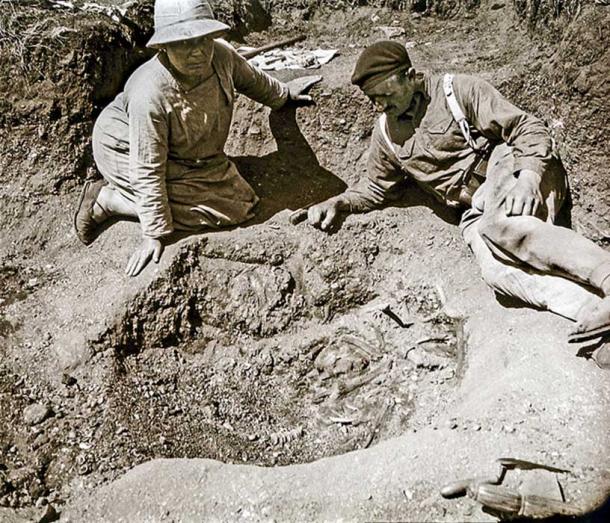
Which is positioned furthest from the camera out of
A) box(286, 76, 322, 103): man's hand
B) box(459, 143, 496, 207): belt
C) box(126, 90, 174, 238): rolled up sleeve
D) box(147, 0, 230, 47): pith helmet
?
box(286, 76, 322, 103): man's hand

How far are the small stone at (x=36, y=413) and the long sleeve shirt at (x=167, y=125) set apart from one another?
1.16 metres

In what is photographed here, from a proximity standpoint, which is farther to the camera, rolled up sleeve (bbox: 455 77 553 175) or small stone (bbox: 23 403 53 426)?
rolled up sleeve (bbox: 455 77 553 175)

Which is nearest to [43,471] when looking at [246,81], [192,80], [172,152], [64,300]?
[64,300]

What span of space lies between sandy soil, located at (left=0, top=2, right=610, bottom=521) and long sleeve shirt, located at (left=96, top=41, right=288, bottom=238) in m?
0.39

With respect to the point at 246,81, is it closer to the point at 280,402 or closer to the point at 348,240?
the point at 348,240

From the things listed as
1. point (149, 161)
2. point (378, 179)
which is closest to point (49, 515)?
point (149, 161)

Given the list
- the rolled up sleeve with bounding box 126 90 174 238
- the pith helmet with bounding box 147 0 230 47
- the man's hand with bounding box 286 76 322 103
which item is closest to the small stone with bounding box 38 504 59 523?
the rolled up sleeve with bounding box 126 90 174 238

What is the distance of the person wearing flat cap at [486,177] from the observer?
366 cm

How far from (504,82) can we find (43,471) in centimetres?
352

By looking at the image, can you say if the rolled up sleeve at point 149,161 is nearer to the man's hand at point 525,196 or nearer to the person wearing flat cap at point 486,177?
the person wearing flat cap at point 486,177

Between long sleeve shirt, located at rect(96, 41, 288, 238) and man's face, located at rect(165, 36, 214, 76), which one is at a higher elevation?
man's face, located at rect(165, 36, 214, 76)

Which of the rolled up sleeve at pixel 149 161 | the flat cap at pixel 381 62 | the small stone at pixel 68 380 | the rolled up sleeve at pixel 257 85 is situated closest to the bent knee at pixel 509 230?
the flat cap at pixel 381 62

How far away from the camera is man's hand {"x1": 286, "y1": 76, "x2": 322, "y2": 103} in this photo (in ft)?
16.8

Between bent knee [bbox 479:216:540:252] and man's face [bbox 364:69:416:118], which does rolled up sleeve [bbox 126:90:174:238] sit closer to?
man's face [bbox 364:69:416:118]
